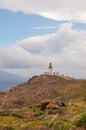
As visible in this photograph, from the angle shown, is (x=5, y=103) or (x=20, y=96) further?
(x=20, y=96)

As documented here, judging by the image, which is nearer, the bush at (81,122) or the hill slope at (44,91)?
the bush at (81,122)

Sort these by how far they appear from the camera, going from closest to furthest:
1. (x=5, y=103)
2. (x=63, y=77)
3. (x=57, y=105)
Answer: (x=57, y=105)
(x=5, y=103)
(x=63, y=77)

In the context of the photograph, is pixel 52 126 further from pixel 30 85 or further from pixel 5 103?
pixel 30 85

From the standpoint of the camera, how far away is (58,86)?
9919 centimetres

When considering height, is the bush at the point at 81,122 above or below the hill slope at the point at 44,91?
below

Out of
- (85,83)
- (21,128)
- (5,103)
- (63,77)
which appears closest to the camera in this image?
(21,128)

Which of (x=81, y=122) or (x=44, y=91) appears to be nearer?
(x=81, y=122)

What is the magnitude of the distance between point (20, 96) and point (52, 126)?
6985 centimetres

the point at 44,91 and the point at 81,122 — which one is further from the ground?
the point at 44,91

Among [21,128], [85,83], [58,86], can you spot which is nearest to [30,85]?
[58,86]

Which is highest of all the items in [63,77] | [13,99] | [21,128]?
[63,77]

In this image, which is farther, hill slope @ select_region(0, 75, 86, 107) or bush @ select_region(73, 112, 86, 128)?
hill slope @ select_region(0, 75, 86, 107)

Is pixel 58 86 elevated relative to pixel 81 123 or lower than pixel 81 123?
elevated

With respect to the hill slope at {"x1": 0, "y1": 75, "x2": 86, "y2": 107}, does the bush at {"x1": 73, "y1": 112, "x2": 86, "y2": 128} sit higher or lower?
lower
